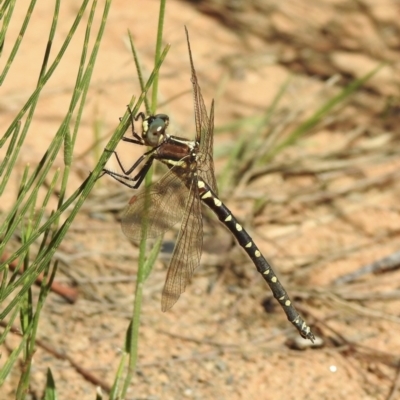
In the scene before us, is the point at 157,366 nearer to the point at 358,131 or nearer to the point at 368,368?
the point at 368,368

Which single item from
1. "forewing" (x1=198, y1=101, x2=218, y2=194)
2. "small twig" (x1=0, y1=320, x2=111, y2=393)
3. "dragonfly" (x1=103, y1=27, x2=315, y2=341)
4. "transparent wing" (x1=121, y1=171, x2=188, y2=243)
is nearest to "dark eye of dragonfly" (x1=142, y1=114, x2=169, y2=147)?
"dragonfly" (x1=103, y1=27, x2=315, y2=341)

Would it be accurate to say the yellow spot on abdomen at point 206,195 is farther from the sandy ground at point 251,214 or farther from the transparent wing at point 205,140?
the sandy ground at point 251,214

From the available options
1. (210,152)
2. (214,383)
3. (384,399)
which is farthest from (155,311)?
(384,399)

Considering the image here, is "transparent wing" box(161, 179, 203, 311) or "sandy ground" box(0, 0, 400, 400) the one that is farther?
"sandy ground" box(0, 0, 400, 400)

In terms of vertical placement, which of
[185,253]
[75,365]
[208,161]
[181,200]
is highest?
[208,161]

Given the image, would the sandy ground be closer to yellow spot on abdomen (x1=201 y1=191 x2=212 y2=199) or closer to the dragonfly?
the dragonfly

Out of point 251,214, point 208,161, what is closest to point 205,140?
point 208,161

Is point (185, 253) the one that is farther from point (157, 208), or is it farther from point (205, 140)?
point (205, 140)
